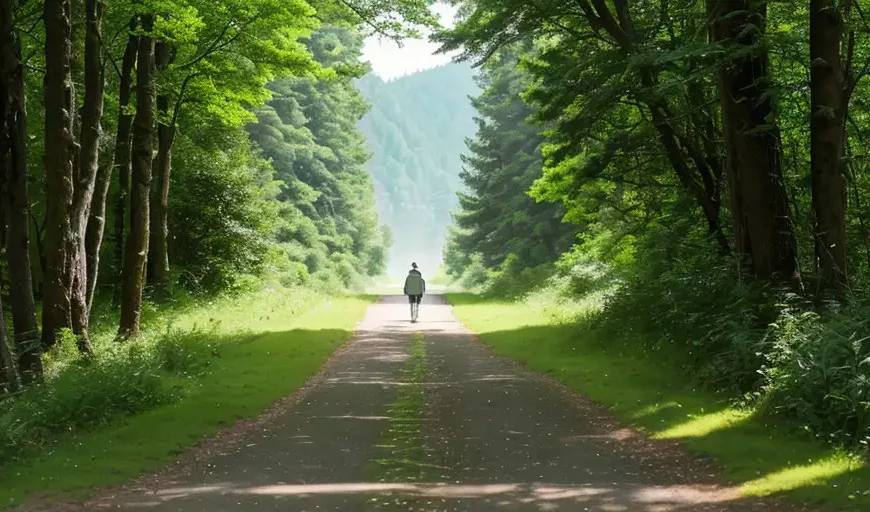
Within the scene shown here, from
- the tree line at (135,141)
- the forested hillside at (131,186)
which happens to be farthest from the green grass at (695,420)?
the tree line at (135,141)

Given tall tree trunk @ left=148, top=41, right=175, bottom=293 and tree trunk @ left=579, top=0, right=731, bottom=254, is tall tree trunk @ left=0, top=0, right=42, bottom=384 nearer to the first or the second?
tall tree trunk @ left=148, top=41, right=175, bottom=293

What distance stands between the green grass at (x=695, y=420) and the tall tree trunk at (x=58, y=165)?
8841mm

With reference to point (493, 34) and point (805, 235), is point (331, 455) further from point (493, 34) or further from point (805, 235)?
point (493, 34)

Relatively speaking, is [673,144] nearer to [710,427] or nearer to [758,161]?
[758,161]

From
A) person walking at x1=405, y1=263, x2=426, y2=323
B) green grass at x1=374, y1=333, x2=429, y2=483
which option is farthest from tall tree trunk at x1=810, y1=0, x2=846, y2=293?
person walking at x1=405, y1=263, x2=426, y2=323

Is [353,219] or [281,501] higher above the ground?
[353,219]

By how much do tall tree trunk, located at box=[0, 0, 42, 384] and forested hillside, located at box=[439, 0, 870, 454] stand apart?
29.6 ft

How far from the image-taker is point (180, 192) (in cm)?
2981

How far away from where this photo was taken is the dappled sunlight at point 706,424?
968 cm

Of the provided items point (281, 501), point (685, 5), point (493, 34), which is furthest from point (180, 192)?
point (281, 501)

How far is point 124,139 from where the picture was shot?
2308 cm

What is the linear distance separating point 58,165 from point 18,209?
55.3 inches

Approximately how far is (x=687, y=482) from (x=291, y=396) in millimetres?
7225

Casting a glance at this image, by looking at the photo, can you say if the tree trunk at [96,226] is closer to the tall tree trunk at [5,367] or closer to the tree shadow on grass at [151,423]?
the tree shadow on grass at [151,423]
